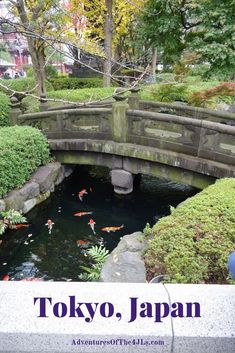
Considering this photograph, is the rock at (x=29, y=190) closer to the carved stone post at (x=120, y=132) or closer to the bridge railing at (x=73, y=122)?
the bridge railing at (x=73, y=122)

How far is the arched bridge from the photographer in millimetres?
Result: 7199

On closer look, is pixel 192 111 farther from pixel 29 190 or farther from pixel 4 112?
pixel 4 112

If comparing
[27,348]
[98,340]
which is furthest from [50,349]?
[98,340]

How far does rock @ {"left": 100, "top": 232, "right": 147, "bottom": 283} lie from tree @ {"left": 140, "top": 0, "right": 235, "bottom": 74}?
6.63 meters

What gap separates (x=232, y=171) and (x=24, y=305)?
5288 millimetres

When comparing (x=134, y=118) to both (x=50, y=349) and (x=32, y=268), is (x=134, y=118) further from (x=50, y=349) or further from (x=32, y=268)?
(x=50, y=349)

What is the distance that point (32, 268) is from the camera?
6.67 metres

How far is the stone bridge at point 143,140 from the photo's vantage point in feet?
23.7

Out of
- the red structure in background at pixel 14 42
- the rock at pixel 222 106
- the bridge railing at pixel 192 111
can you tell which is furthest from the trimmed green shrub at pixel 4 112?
the rock at pixel 222 106

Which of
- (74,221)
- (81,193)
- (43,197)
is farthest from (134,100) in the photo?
(74,221)

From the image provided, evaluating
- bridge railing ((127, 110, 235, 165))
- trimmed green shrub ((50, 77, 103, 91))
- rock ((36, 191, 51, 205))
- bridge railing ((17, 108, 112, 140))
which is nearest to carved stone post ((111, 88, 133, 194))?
bridge railing ((127, 110, 235, 165))

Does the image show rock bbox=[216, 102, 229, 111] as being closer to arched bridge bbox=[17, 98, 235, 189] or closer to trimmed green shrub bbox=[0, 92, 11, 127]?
arched bridge bbox=[17, 98, 235, 189]

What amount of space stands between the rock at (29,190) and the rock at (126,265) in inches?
158

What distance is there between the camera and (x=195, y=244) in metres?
4.13
